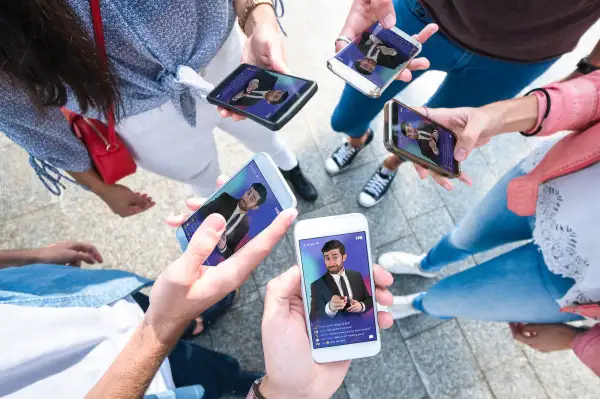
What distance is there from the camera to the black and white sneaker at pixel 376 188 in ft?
6.93

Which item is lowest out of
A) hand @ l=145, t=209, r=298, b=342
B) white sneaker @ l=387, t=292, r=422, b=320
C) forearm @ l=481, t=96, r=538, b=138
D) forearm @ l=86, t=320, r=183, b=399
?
white sneaker @ l=387, t=292, r=422, b=320

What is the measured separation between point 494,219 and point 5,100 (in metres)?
1.42

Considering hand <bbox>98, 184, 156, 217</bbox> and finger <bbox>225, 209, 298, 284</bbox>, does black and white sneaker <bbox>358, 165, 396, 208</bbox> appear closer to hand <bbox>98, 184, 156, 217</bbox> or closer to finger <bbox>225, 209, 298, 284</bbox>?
hand <bbox>98, 184, 156, 217</bbox>

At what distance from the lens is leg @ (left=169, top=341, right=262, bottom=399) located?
51.9 inches

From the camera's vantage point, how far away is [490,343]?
1894 millimetres

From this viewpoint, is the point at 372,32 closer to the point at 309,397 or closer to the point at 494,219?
the point at 494,219

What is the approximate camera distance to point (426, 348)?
1895 mm

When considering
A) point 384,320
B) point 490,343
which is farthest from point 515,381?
point 384,320

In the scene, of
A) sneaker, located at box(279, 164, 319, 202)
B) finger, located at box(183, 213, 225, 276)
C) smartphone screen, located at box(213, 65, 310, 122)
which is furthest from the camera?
sneaker, located at box(279, 164, 319, 202)

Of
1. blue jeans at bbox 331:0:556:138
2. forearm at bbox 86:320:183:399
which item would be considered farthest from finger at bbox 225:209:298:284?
blue jeans at bbox 331:0:556:138

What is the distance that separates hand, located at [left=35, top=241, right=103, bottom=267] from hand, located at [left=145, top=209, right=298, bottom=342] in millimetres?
670

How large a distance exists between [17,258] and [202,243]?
0.81 m

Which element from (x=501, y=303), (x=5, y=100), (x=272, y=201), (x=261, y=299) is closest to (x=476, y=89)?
(x=501, y=303)

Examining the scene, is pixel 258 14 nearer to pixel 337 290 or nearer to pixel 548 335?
pixel 337 290
